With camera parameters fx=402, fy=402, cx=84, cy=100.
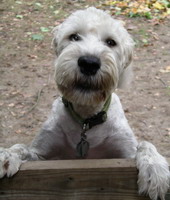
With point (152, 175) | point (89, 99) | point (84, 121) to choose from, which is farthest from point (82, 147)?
point (152, 175)

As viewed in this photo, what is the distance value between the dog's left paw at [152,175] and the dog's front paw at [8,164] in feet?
2.36

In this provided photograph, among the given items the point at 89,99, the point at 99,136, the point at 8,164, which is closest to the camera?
the point at 8,164

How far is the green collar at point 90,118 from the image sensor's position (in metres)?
3.26

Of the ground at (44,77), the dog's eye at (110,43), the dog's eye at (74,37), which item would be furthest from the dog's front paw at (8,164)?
the ground at (44,77)

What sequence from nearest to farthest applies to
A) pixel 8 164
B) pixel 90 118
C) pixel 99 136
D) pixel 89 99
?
pixel 8 164 < pixel 89 99 < pixel 90 118 < pixel 99 136

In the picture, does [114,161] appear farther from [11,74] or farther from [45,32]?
[45,32]

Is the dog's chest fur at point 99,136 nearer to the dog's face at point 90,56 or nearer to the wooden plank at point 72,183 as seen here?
the dog's face at point 90,56

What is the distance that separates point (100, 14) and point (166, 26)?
19.7 ft

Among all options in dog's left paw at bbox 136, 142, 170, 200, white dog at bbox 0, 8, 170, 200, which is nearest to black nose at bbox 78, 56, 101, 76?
white dog at bbox 0, 8, 170, 200

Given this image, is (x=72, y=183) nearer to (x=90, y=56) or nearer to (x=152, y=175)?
(x=152, y=175)

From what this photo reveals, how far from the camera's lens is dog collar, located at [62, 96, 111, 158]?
3133mm

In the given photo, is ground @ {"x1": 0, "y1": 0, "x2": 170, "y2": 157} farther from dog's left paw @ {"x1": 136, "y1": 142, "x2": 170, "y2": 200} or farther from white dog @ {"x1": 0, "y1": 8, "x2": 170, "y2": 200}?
dog's left paw @ {"x1": 136, "y1": 142, "x2": 170, "y2": 200}

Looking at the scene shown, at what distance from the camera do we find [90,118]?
3.27 metres

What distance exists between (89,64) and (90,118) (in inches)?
25.5
